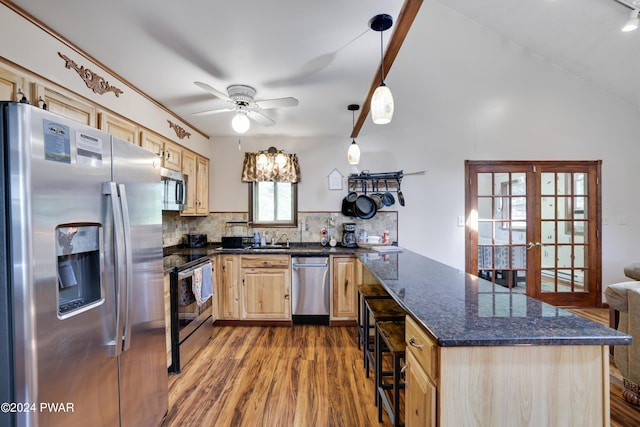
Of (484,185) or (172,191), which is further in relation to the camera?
(484,185)

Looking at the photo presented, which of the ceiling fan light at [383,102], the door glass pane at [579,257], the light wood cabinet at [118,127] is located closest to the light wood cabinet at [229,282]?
the light wood cabinet at [118,127]

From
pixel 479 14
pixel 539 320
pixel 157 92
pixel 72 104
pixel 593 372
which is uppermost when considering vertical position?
pixel 479 14

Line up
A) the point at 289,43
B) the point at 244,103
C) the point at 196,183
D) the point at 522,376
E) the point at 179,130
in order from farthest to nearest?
1. the point at 196,183
2. the point at 179,130
3. the point at 244,103
4. the point at 289,43
5. the point at 522,376

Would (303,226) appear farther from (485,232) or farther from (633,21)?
(633,21)

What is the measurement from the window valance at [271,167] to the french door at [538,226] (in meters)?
2.42

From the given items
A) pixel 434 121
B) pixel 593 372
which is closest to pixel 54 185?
pixel 593 372

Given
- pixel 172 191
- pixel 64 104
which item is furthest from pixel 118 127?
pixel 172 191

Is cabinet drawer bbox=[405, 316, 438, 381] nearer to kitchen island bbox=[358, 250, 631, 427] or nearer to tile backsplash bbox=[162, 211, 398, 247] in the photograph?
kitchen island bbox=[358, 250, 631, 427]

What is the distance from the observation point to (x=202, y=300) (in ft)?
8.73

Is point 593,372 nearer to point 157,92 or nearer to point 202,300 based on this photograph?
point 202,300

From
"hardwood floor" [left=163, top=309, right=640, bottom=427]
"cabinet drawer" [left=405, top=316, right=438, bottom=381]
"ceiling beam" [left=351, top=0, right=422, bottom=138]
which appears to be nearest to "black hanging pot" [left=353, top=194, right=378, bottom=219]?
"hardwood floor" [left=163, top=309, right=640, bottom=427]

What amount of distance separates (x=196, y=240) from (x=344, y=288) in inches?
79.2

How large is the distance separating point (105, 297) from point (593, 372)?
1.92 metres

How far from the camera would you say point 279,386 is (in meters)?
2.12
